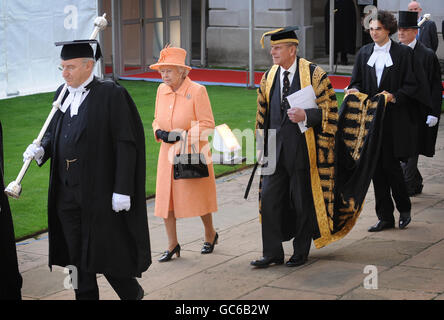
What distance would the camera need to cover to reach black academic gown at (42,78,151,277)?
5.09m

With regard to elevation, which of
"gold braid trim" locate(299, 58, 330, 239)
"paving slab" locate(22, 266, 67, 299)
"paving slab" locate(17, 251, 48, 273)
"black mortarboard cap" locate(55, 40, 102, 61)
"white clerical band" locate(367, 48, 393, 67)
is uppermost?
"black mortarboard cap" locate(55, 40, 102, 61)

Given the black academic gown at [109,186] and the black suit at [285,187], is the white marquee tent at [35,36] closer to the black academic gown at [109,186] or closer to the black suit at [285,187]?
the black suit at [285,187]

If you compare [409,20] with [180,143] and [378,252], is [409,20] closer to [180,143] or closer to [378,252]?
[378,252]

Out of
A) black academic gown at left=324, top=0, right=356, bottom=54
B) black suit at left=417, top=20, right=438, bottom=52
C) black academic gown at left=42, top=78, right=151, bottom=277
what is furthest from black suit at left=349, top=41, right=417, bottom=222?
black academic gown at left=324, top=0, right=356, bottom=54

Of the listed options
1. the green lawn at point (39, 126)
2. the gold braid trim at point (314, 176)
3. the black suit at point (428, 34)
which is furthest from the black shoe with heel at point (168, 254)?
the black suit at point (428, 34)

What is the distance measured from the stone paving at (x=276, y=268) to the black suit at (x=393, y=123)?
0.31 meters

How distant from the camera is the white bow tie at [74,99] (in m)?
5.20

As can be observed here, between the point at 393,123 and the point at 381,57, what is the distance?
0.61 metres

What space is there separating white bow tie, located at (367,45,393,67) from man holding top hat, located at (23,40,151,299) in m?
2.90

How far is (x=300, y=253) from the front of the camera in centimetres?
642

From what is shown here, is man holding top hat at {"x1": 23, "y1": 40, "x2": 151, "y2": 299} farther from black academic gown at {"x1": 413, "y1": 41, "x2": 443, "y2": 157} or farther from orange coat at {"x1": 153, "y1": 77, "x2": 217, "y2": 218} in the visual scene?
black academic gown at {"x1": 413, "y1": 41, "x2": 443, "y2": 157}

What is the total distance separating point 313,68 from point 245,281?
1708 mm

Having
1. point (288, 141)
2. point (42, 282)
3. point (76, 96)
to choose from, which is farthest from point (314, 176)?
point (42, 282)

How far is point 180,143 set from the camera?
262 inches
